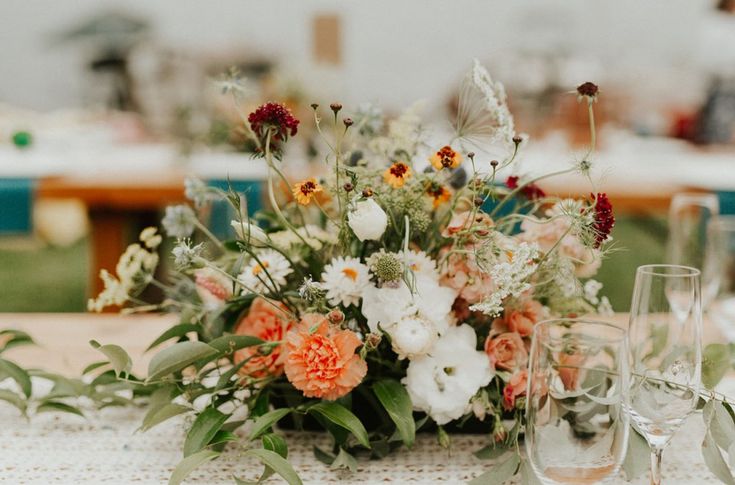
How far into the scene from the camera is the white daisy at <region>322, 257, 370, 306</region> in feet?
2.35

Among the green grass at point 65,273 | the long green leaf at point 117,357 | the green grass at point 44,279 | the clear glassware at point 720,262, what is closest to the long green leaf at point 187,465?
the long green leaf at point 117,357

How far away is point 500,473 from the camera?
2.30 ft

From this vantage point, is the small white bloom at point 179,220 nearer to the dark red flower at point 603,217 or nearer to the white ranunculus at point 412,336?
the white ranunculus at point 412,336

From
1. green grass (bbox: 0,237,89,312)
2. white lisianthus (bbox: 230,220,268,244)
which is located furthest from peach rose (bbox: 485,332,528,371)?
green grass (bbox: 0,237,89,312)

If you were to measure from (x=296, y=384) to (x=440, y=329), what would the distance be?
14 centimetres

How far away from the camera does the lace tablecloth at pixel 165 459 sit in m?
0.74

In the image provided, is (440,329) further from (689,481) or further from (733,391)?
(733,391)

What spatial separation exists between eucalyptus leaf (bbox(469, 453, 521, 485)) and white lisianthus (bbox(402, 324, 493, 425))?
6 cm

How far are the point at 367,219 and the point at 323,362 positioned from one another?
128mm

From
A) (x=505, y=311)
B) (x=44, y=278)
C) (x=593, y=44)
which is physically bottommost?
(x=44, y=278)

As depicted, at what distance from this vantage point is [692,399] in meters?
0.64

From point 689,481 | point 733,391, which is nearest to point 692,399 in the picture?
point 689,481

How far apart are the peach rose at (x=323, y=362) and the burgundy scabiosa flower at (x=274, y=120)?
0.16 m

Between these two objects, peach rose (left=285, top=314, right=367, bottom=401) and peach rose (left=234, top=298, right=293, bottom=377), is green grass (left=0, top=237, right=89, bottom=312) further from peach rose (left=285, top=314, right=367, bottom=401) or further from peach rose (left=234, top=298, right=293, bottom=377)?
peach rose (left=285, top=314, right=367, bottom=401)
